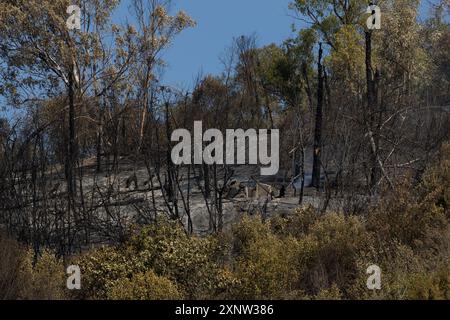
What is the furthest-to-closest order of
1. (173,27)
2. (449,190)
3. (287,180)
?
(173,27) → (287,180) → (449,190)

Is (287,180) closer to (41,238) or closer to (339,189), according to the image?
(339,189)

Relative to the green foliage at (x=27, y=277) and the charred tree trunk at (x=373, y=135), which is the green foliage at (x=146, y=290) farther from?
the charred tree trunk at (x=373, y=135)

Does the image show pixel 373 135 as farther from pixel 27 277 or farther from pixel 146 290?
pixel 27 277

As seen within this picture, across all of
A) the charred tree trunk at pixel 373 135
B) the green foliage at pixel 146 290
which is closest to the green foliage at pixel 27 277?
the green foliage at pixel 146 290

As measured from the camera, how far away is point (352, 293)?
1148 cm

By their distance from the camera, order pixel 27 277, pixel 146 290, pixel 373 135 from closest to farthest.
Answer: pixel 146 290, pixel 27 277, pixel 373 135

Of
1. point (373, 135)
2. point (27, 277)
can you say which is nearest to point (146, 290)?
point (27, 277)

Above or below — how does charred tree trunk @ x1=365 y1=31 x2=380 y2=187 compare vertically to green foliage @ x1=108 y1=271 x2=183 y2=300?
above

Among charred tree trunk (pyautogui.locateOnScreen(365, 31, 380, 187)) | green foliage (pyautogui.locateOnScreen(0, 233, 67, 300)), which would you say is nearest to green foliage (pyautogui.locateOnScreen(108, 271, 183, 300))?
green foliage (pyautogui.locateOnScreen(0, 233, 67, 300))

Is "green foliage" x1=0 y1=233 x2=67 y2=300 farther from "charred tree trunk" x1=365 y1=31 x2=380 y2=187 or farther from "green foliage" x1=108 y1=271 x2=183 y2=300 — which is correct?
"charred tree trunk" x1=365 y1=31 x2=380 y2=187

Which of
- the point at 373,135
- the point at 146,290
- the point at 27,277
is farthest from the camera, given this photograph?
the point at 373,135

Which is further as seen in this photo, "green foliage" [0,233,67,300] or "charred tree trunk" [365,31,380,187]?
"charred tree trunk" [365,31,380,187]
